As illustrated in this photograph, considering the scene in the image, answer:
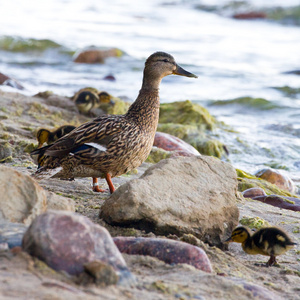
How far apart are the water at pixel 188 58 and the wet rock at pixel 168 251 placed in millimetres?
5559

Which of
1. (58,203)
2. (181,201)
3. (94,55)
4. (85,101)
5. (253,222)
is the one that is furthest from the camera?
(94,55)

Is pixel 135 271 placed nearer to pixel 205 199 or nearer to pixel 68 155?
pixel 205 199

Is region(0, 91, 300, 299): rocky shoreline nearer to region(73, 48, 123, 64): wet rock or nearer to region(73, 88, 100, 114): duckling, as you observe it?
region(73, 88, 100, 114): duckling

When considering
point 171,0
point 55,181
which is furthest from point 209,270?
point 171,0

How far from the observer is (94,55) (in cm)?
1900

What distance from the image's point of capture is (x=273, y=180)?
784 centimetres

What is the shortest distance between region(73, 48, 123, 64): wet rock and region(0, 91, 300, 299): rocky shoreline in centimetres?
1205

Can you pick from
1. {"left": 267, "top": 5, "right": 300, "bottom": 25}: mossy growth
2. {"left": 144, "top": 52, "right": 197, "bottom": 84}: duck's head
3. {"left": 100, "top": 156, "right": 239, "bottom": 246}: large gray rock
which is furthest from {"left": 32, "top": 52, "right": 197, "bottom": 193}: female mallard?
{"left": 267, "top": 5, "right": 300, "bottom": 25}: mossy growth

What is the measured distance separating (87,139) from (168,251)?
5.56ft

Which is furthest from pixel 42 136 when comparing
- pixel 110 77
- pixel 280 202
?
pixel 110 77

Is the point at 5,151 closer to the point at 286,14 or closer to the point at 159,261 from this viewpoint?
the point at 159,261

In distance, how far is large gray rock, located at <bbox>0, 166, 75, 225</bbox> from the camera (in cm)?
332

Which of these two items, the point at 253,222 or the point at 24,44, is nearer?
the point at 253,222

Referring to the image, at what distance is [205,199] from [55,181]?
1.66m
